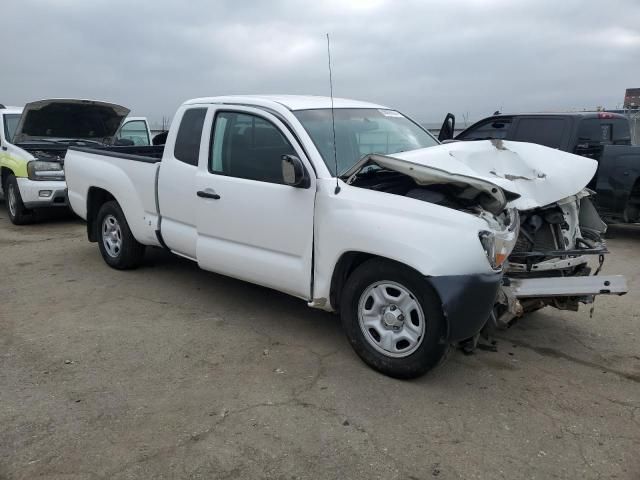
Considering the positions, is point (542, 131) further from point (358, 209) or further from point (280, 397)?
point (280, 397)

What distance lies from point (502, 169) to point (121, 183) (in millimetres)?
3723

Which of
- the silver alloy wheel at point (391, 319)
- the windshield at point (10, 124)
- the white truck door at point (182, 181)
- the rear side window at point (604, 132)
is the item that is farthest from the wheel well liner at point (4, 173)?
the rear side window at point (604, 132)

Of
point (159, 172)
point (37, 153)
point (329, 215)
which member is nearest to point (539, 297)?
point (329, 215)

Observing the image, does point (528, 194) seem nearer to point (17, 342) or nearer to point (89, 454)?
point (89, 454)

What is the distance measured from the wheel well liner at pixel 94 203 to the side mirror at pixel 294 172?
310cm

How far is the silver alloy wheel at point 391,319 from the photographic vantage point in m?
3.56

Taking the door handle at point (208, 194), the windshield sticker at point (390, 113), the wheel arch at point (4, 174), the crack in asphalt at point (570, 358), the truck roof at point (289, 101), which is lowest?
the crack in asphalt at point (570, 358)

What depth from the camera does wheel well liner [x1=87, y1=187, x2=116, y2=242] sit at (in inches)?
247

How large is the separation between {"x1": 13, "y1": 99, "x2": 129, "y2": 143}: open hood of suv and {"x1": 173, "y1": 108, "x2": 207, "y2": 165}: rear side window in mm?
4722

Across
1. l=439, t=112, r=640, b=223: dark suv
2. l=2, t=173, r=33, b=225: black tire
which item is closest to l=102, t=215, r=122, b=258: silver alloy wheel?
l=2, t=173, r=33, b=225: black tire

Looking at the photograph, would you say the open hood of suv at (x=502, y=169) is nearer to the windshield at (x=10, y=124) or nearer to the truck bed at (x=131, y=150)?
the truck bed at (x=131, y=150)

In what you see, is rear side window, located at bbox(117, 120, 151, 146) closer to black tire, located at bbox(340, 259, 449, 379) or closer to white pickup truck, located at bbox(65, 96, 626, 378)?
white pickup truck, located at bbox(65, 96, 626, 378)

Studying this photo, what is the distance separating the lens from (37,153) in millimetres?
8680

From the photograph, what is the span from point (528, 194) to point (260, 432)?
2355mm
